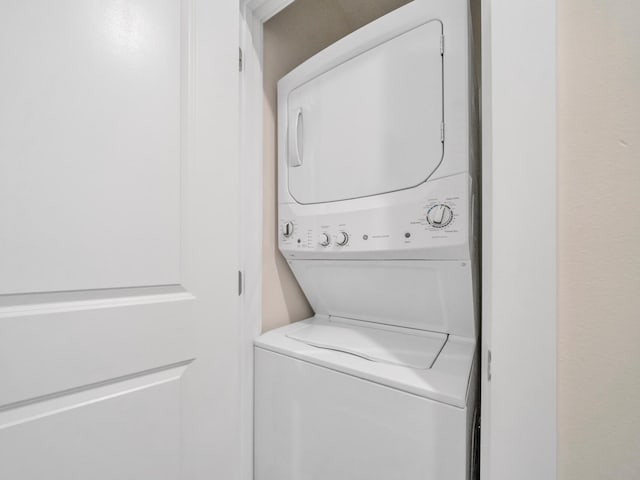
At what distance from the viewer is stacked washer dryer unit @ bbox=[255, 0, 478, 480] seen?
913mm

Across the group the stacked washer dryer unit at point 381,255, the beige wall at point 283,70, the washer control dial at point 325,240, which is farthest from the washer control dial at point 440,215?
the beige wall at point 283,70

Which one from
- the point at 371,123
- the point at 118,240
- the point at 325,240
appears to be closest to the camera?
the point at 118,240

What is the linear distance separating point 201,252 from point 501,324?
3.25 ft

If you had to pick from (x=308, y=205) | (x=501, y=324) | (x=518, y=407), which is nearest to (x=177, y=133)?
(x=308, y=205)

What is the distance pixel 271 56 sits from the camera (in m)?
1.57

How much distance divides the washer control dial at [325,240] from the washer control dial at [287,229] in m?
0.21

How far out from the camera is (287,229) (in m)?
1.47

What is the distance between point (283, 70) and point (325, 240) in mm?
1107

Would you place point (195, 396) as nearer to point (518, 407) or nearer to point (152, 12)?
point (518, 407)

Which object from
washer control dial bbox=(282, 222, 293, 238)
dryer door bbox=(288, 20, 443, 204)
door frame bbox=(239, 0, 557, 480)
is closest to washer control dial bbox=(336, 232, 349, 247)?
dryer door bbox=(288, 20, 443, 204)

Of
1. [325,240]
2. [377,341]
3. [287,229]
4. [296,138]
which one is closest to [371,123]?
[296,138]

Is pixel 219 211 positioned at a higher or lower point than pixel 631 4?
lower

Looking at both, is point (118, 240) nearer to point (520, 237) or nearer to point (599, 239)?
point (520, 237)

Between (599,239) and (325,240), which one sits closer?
(599,239)
